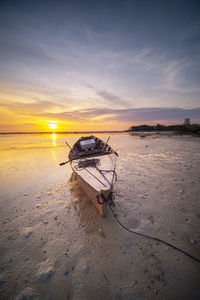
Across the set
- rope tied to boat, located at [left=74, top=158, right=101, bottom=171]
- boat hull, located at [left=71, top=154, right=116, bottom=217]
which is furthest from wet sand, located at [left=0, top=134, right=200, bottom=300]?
rope tied to boat, located at [left=74, top=158, right=101, bottom=171]

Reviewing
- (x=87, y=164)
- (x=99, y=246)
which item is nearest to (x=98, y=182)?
(x=99, y=246)

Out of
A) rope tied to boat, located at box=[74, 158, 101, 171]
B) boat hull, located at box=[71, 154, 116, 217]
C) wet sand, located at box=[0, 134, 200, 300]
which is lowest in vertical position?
wet sand, located at box=[0, 134, 200, 300]

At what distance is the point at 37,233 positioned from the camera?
153 inches

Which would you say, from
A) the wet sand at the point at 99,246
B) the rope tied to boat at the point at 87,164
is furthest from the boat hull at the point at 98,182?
the wet sand at the point at 99,246

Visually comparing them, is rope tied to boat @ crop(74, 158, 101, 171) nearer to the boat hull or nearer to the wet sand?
the boat hull

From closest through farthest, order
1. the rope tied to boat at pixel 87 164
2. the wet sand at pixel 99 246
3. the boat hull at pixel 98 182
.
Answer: the wet sand at pixel 99 246
the boat hull at pixel 98 182
the rope tied to boat at pixel 87 164

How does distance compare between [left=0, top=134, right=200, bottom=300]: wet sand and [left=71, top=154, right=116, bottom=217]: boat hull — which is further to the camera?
[left=71, top=154, right=116, bottom=217]: boat hull

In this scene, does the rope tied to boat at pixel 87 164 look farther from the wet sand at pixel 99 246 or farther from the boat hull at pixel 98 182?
the wet sand at pixel 99 246

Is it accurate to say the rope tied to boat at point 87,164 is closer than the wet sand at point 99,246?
No

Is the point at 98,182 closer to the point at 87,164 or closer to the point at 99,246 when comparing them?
the point at 99,246

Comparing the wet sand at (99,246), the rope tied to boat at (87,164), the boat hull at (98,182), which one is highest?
the rope tied to boat at (87,164)

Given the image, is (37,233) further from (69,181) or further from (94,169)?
(69,181)

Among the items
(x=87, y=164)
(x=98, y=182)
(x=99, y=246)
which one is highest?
(x=87, y=164)

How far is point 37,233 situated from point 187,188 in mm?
7026
